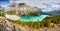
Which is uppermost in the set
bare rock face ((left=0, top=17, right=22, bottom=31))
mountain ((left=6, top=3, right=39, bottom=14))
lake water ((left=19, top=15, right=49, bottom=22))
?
mountain ((left=6, top=3, right=39, bottom=14))

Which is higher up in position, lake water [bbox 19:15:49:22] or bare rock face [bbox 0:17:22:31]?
lake water [bbox 19:15:49:22]

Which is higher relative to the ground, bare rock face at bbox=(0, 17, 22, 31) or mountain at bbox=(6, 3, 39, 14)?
mountain at bbox=(6, 3, 39, 14)

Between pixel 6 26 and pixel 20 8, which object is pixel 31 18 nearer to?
pixel 20 8

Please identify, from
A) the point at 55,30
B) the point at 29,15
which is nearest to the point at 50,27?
the point at 55,30

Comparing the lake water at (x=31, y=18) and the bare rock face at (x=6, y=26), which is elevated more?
the lake water at (x=31, y=18)

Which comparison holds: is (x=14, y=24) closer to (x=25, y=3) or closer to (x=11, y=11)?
(x=11, y=11)

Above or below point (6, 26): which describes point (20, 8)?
above

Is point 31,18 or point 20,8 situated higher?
point 20,8

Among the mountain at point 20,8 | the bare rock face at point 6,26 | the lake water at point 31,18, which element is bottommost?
the bare rock face at point 6,26

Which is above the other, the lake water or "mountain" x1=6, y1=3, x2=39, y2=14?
"mountain" x1=6, y1=3, x2=39, y2=14

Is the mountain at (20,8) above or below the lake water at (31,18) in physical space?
above

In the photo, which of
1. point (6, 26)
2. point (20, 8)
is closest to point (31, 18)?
point (20, 8)
